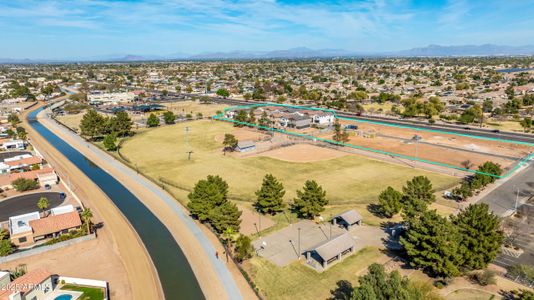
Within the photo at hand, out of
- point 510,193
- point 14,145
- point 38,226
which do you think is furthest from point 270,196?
point 14,145

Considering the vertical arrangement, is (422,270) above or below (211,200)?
below

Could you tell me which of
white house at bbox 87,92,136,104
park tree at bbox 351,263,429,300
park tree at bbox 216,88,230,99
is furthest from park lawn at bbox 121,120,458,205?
white house at bbox 87,92,136,104

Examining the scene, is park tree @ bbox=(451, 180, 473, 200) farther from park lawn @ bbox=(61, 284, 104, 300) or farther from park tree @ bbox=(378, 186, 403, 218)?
park lawn @ bbox=(61, 284, 104, 300)

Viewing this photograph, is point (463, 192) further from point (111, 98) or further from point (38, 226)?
point (111, 98)

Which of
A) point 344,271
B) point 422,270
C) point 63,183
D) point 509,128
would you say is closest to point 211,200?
point 344,271

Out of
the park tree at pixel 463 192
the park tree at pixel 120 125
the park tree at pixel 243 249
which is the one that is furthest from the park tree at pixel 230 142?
the park tree at pixel 463 192

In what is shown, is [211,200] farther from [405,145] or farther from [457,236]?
[405,145]
